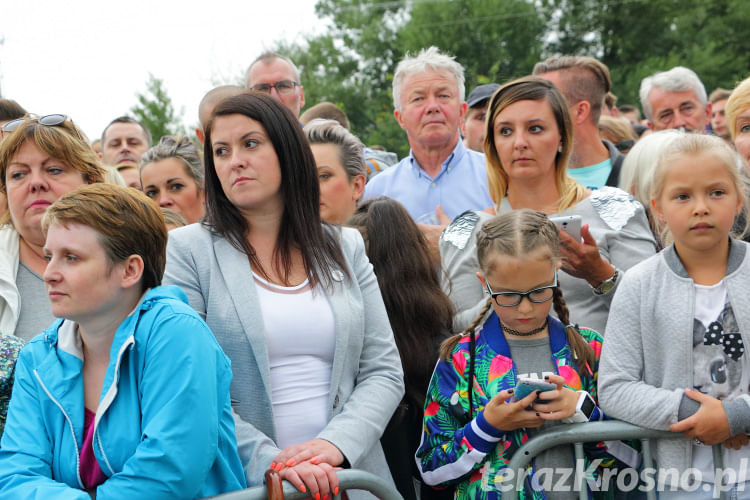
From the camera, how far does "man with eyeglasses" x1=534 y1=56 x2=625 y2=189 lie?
16.3 feet

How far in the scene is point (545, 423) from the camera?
2.82 m

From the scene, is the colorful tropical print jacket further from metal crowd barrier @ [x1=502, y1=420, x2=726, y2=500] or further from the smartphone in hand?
the smartphone in hand

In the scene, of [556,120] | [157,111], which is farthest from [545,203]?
[157,111]

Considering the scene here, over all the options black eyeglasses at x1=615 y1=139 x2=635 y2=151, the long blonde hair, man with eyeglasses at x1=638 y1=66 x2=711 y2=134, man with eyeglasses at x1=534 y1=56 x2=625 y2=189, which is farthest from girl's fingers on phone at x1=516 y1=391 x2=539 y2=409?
man with eyeglasses at x1=638 y1=66 x2=711 y2=134

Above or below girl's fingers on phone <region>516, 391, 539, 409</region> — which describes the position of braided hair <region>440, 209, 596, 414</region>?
above

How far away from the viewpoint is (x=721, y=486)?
8.66ft

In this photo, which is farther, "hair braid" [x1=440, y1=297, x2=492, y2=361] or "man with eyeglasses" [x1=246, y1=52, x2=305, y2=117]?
"man with eyeglasses" [x1=246, y1=52, x2=305, y2=117]

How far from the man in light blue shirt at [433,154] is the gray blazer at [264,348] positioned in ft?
5.99

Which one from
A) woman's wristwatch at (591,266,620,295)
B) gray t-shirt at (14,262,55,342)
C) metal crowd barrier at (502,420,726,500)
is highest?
gray t-shirt at (14,262,55,342)

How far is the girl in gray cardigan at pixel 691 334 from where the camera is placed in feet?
8.66

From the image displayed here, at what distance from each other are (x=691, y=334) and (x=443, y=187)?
7.34 ft

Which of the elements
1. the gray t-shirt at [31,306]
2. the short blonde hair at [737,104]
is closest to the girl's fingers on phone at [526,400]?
the gray t-shirt at [31,306]

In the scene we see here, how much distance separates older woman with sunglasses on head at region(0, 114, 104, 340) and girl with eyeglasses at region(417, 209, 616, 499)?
5.39ft

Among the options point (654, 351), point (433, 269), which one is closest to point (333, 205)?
point (433, 269)
